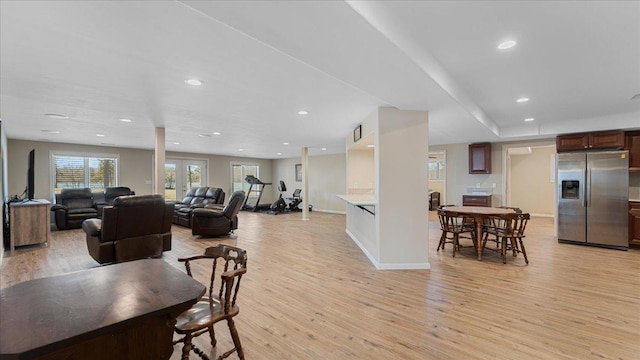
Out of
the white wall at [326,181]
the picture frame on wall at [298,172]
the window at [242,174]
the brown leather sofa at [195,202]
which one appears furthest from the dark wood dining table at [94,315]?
the window at [242,174]

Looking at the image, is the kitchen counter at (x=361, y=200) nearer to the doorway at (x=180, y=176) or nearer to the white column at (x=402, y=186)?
the white column at (x=402, y=186)

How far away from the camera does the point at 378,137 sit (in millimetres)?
4059

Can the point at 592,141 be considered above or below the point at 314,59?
below

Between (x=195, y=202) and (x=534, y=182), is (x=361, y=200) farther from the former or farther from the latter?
(x=534, y=182)

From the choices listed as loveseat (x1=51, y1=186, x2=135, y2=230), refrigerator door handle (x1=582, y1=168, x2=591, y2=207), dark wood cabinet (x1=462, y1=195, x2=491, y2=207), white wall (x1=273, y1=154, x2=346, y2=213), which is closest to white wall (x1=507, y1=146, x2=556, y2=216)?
dark wood cabinet (x1=462, y1=195, x2=491, y2=207)

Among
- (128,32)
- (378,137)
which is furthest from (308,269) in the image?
(128,32)

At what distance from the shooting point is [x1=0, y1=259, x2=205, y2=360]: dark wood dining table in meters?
1.03

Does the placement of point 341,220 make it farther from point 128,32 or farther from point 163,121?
point 128,32

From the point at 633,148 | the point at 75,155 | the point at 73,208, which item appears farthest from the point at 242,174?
the point at 633,148

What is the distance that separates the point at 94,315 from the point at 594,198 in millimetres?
7363

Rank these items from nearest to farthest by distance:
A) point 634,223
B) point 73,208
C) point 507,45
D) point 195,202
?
point 507,45, point 634,223, point 73,208, point 195,202

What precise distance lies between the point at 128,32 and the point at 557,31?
10.7 feet

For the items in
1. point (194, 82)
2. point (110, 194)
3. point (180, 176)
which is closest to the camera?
point (194, 82)

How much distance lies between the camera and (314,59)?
2.26 meters
